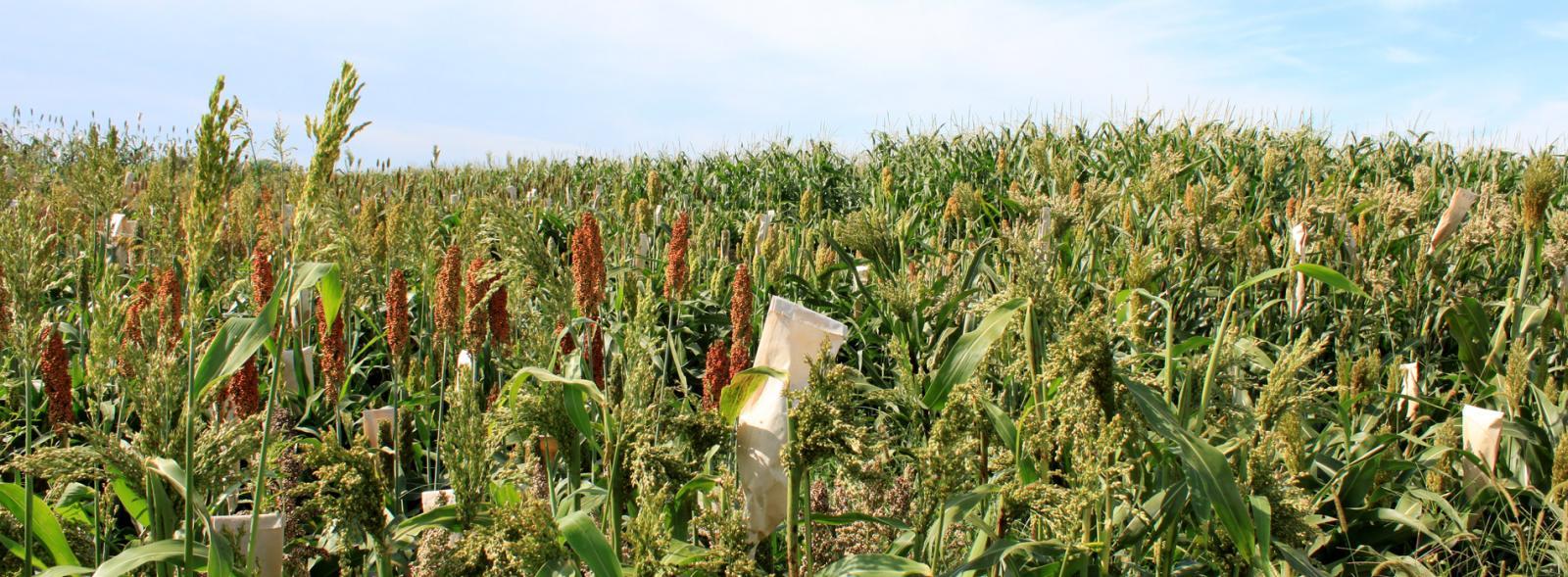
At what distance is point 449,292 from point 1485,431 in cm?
215

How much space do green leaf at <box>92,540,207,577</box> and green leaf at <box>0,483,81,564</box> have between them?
0.76 ft

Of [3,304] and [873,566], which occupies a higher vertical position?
[3,304]

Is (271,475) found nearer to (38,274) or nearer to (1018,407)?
(38,274)

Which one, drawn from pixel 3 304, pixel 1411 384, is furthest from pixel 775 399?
pixel 1411 384

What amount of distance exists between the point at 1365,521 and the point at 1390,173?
5637mm

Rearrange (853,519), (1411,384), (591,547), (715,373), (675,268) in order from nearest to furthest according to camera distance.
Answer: (591,547) < (853,519) < (715,373) < (675,268) < (1411,384)

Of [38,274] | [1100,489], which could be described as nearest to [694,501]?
[1100,489]

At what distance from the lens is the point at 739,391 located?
4.23 ft

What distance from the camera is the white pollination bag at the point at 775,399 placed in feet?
4.10

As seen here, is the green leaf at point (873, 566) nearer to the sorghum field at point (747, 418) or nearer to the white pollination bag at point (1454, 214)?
the sorghum field at point (747, 418)

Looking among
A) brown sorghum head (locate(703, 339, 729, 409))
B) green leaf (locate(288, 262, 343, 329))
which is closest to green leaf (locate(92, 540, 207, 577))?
green leaf (locate(288, 262, 343, 329))

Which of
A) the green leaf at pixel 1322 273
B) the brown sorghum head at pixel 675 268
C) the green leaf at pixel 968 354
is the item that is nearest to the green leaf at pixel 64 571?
the green leaf at pixel 968 354

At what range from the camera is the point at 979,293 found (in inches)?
142

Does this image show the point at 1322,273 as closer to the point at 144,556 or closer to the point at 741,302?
the point at 741,302
